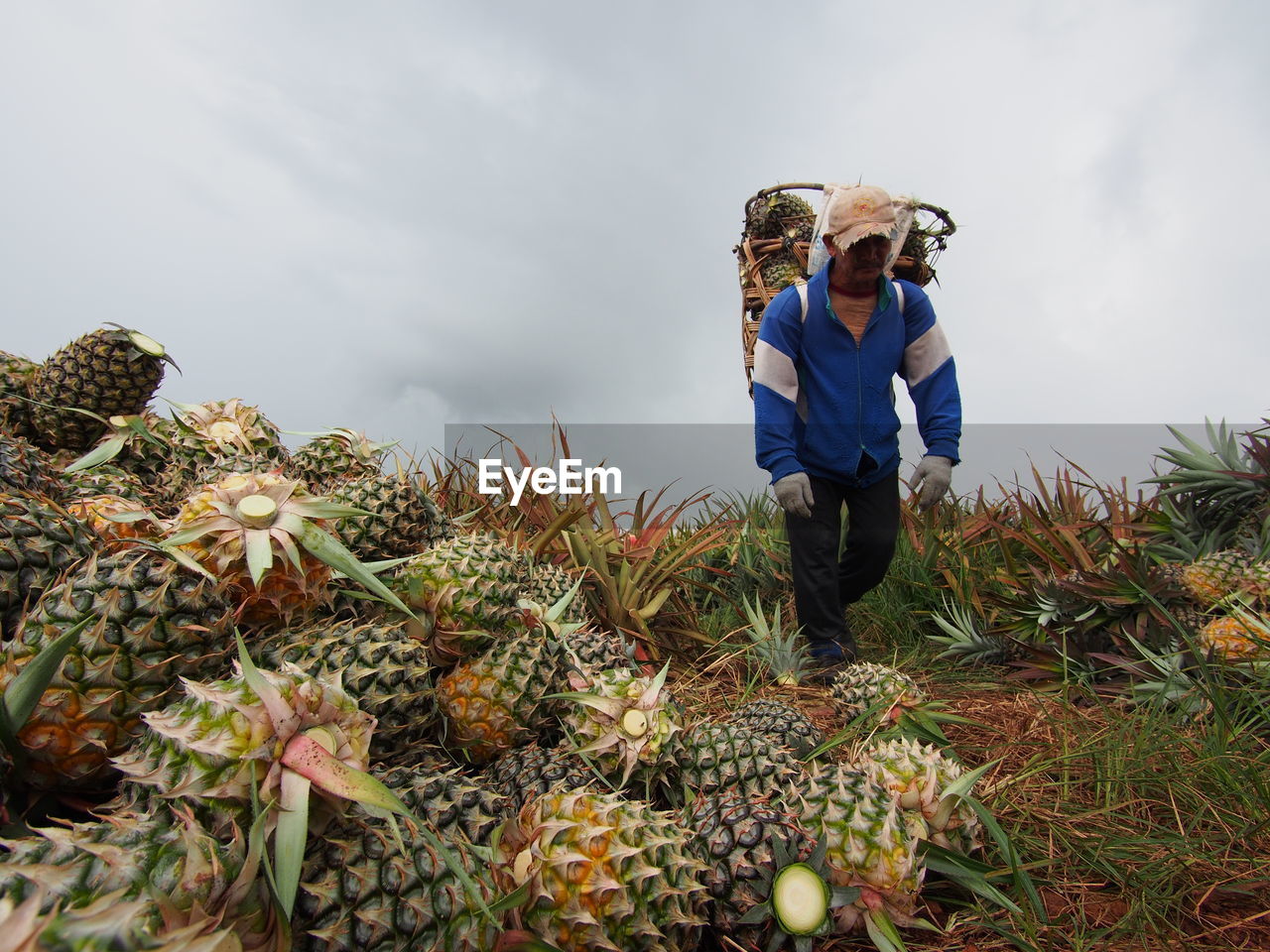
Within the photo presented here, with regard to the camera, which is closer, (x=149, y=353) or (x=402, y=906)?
(x=402, y=906)

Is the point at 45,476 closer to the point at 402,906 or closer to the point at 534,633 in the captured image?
the point at 534,633

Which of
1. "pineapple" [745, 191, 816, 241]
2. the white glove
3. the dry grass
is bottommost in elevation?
the dry grass

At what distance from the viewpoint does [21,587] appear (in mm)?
1133

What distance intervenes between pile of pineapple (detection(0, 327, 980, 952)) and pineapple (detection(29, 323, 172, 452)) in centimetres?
89

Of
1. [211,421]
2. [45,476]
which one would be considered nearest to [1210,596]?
[211,421]

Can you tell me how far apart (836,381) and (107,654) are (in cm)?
342

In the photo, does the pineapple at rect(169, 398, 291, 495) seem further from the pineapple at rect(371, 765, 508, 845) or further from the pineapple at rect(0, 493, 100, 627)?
the pineapple at rect(371, 765, 508, 845)

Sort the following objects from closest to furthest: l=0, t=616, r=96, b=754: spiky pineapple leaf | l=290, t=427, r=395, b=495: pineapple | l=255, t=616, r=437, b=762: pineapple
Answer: l=0, t=616, r=96, b=754: spiky pineapple leaf < l=255, t=616, r=437, b=762: pineapple < l=290, t=427, r=395, b=495: pineapple

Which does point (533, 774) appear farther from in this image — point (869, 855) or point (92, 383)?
point (92, 383)

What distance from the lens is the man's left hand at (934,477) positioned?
390cm

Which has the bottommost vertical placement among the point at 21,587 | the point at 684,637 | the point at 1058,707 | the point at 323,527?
the point at 1058,707

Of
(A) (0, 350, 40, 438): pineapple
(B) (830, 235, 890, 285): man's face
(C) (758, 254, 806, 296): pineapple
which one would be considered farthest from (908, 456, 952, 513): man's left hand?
(A) (0, 350, 40, 438): pineapple

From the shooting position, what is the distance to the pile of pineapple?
804 millimetres

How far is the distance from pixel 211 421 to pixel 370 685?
1.39m
